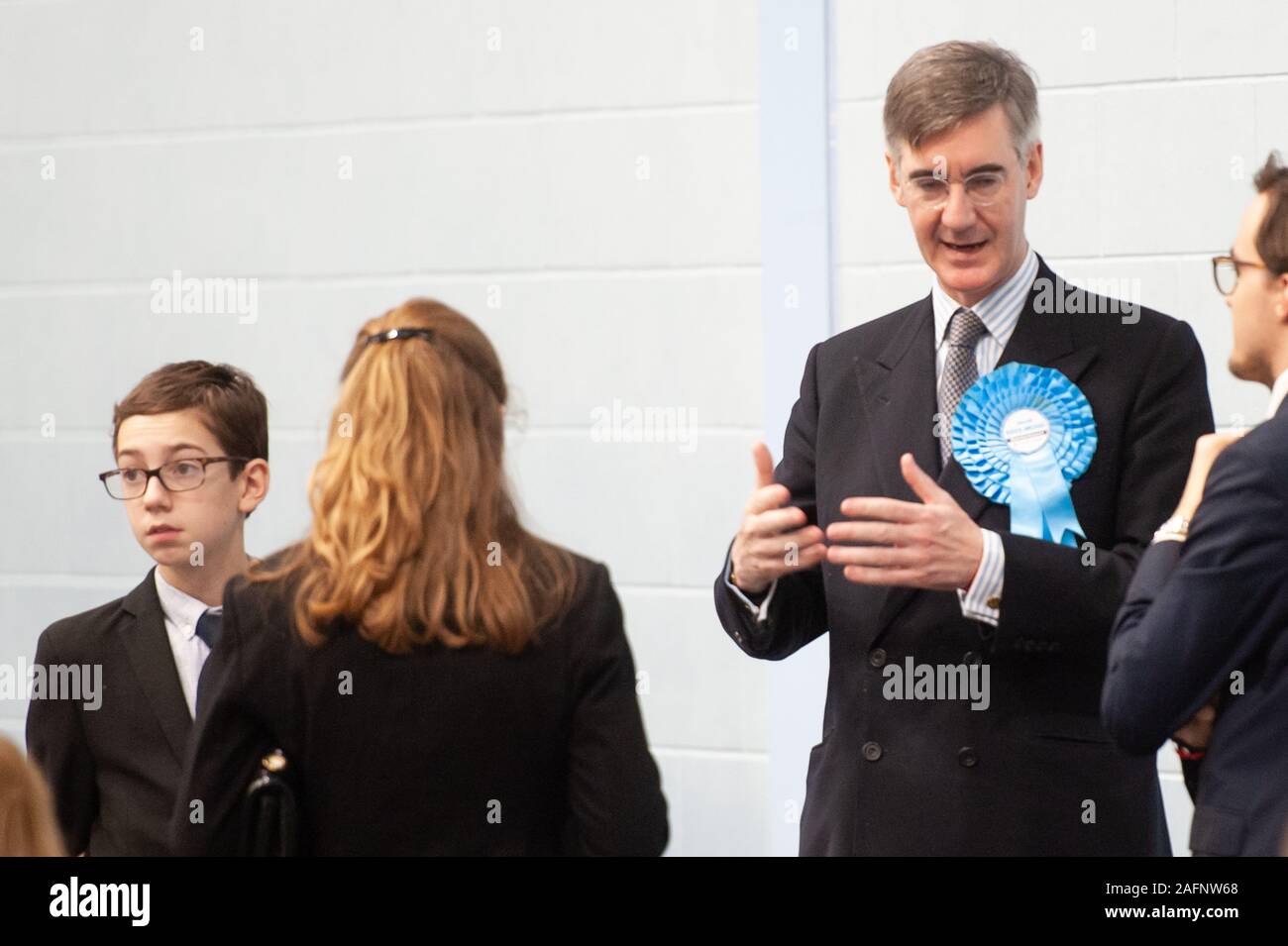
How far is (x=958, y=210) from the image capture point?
6.52ft

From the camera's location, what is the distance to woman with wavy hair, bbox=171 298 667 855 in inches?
69.5

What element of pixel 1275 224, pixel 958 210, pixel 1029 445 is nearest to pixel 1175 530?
pixel 1029 445

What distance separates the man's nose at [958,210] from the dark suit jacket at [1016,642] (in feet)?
0.46

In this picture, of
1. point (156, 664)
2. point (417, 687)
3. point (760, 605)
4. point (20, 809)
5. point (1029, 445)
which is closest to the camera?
point (20, 809)

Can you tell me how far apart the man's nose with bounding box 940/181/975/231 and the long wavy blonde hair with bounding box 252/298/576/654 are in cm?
64

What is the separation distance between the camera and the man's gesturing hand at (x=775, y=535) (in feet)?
6.15

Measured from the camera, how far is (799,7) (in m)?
2.91

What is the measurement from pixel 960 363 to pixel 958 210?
204 millimetres

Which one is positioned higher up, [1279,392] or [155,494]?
[1279,392]

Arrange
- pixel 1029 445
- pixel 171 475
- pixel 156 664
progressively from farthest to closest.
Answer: pixel 171 475 → pixel 156 664 → pixel 1029 445

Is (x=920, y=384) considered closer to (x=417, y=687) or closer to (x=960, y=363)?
(x=960, y=363)
